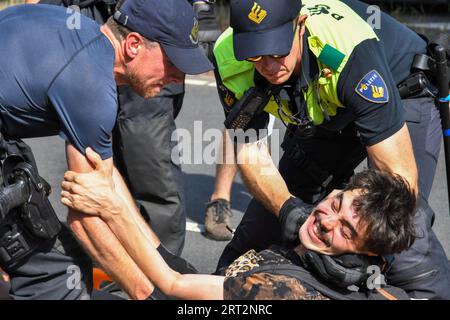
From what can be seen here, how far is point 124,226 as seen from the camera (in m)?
3.36

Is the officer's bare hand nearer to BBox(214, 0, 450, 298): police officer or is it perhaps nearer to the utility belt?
the utility belt

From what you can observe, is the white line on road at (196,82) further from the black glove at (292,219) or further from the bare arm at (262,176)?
the black glove at (292,219)

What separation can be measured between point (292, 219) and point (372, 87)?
59cm

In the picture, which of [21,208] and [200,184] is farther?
[200,184]

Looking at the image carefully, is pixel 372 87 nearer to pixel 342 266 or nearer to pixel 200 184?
pixel 342 266

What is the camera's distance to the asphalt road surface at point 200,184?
520cm

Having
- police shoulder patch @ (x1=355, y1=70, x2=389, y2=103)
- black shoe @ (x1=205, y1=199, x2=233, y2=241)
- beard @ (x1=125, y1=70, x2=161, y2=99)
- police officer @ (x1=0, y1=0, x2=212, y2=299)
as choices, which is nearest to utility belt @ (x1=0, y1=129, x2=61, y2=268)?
police officer @ (x1=0, y1=0, x2=212, y2=299)

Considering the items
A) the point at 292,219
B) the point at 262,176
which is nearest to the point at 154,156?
the point at 262,176

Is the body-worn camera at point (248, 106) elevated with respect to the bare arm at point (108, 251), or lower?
elevated

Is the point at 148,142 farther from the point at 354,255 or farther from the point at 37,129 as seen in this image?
the point at 354,255

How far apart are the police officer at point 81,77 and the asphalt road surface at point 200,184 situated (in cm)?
160

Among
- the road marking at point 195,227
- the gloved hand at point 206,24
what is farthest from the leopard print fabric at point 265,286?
the road marking at point 195,227
